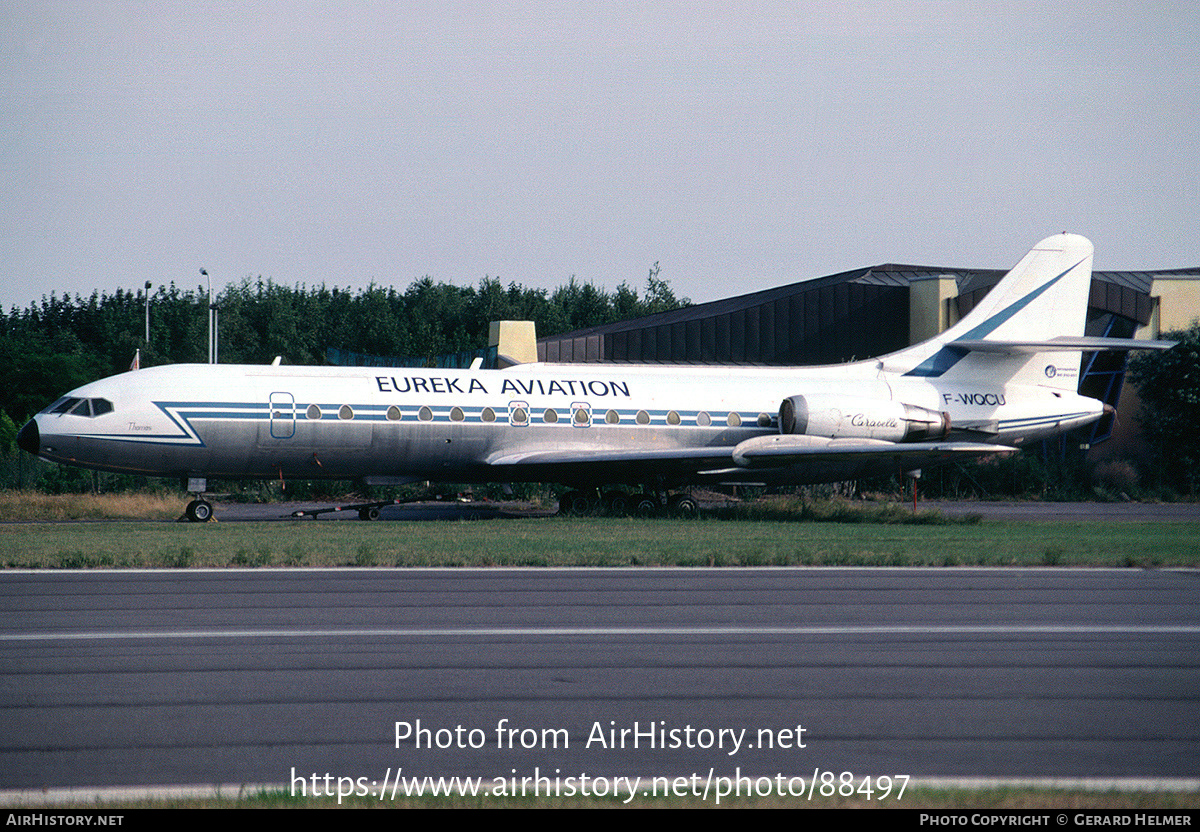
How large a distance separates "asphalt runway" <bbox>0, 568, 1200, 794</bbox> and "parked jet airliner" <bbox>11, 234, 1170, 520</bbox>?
11.0 meters

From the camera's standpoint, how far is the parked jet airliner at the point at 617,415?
987 inches

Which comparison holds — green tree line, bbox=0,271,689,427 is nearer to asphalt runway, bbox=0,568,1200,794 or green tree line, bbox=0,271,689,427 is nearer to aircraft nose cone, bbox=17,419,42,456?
aircraft nose cone, bbox=17,419,42,456

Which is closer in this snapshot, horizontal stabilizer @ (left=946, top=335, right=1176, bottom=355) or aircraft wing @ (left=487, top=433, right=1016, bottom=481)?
aircraft wing @ (left=487, top=433, right=1016, bottom=481)

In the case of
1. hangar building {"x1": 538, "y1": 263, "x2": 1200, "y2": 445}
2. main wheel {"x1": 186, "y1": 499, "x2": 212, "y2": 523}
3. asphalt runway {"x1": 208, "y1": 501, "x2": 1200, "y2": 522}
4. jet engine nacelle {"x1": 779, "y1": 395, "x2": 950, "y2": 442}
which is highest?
hangar building {"x1": 538, "y1": 263, "x2": 1200, "y2": 445}

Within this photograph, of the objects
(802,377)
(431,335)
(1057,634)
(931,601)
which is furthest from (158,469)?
(431,335)

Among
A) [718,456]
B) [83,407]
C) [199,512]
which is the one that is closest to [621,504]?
[718,456]

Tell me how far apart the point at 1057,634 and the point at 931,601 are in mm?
2337

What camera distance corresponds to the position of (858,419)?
2853cm

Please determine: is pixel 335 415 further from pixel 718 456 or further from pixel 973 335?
pixel 973 335

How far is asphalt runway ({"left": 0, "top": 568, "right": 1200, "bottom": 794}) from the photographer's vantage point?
661cm

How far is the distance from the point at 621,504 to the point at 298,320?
53129mm

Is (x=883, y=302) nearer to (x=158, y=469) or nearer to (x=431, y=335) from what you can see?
(x=158, y=469)

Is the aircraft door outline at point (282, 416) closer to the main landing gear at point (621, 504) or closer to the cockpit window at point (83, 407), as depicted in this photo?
the cockpit window at point (83, 407)

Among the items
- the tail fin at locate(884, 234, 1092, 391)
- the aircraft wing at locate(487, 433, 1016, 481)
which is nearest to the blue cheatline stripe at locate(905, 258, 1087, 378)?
the tail fin at locate(884, 234, 1092, 391)
